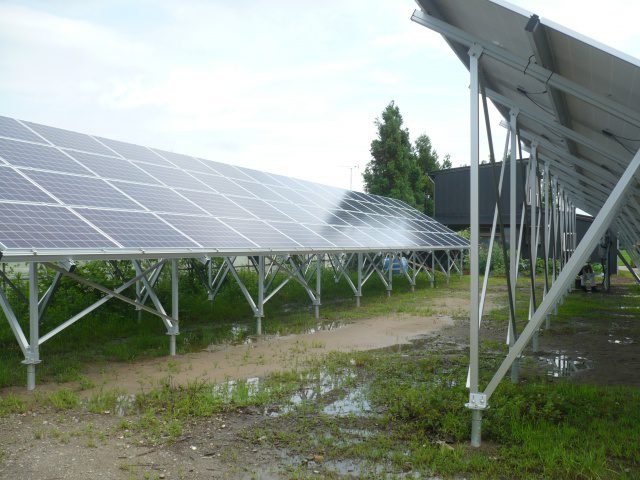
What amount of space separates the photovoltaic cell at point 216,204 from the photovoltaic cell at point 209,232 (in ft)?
2.55

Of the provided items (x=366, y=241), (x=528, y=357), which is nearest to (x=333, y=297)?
(x=366, y=241)

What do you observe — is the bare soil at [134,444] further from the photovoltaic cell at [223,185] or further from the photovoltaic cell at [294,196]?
the photovoltaic cell at [294,196]

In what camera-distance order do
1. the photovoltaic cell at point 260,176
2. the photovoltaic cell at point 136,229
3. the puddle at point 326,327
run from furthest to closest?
1. the photovoltaic cell at point 260,176
2. the puddle at point 326,327
3. the photovoltaic cell at point 136,229

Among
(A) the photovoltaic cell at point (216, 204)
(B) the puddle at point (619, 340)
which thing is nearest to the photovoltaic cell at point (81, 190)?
(A) the photovoltaic cell at point (216, 204)

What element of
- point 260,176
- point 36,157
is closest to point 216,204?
point 36,157

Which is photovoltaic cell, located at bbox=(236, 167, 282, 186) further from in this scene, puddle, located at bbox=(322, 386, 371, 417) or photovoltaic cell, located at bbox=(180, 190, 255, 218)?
puddle, located at bbox=(322, 386, 371, 417)

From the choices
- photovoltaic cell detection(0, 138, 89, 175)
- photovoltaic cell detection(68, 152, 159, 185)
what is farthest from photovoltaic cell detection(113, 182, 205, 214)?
photovoltaic cell detection(0, 138, 89, 175)

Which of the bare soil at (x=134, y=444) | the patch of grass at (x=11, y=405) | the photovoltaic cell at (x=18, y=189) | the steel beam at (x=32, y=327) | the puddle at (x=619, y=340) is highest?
the photovoltaic cell at (x=18, y=189)

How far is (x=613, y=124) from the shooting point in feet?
21.2

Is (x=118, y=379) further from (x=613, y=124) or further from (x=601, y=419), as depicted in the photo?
(x=613, y=124)

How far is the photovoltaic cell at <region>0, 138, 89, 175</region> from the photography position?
1032 centimetres

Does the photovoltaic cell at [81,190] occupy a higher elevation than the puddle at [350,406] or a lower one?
higher

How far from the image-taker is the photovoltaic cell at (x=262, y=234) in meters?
12.6

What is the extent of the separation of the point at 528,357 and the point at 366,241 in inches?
314
